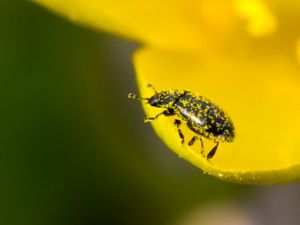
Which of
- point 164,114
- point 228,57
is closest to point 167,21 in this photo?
point 228,57

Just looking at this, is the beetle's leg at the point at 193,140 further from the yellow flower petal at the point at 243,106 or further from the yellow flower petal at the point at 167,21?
the yellow flower petal at the point at 167,21

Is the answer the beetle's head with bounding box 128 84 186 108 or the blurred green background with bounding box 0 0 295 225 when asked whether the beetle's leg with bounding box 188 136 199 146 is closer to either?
the beetle's head with bounding box 128 84 186 108

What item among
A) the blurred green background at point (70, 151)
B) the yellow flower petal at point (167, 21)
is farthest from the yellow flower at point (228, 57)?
the blurred green background at point (70, 151)

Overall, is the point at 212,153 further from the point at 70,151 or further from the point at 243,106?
the point at 70,151

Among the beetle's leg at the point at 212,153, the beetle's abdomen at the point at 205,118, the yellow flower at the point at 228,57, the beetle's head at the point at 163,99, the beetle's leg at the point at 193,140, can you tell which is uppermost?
the yellow flower at the point at 228,57

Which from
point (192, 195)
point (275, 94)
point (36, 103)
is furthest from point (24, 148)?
point (275, 94)

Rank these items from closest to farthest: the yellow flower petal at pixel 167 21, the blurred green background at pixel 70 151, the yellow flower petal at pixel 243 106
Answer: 1. the yellow flower petal at pixel 243 106
2. the yellow flower petal at pixel 167 21
3. the blurred green background at pixel 70 151

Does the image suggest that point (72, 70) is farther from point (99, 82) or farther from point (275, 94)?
point (275, 94)
